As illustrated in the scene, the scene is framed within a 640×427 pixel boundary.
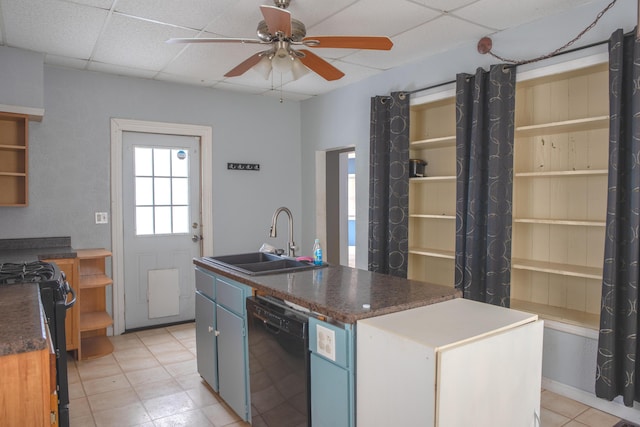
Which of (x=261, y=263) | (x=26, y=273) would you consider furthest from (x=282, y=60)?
(x=26, y=273)

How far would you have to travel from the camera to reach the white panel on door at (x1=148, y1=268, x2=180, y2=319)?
14.8 feet

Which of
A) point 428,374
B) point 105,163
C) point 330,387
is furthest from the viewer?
point 105,163

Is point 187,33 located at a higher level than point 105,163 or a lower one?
higher

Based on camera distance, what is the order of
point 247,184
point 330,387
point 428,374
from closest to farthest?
point 428,374, point 330,387, point 247,184

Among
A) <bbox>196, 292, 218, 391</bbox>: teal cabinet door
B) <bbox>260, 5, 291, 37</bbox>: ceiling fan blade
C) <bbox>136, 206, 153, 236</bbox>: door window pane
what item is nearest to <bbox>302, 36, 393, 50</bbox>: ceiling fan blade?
<bbox>260, 5, 291, 37</bbox>: ceiling fan blade

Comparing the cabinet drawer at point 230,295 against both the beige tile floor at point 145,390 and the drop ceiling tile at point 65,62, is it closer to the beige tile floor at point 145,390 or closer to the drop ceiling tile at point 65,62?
the beige tile floor at point 145,390

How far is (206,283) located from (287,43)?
1.62 metres

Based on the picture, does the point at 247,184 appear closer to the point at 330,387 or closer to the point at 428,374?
the point at 330,387

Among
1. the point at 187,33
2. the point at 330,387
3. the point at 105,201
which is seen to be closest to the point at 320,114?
the point at 187,33

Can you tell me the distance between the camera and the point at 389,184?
4.04 metres

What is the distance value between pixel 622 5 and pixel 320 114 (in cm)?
313

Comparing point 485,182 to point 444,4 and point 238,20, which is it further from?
point 238,20

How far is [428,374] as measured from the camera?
4.62 feet

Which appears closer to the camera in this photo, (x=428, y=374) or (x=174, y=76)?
(x=428, y=374)
